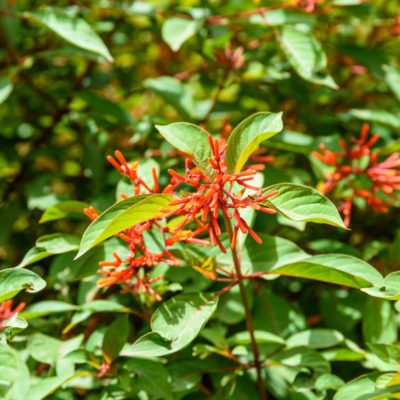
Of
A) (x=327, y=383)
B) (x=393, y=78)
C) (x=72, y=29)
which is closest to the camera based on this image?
(x=327, y=383)

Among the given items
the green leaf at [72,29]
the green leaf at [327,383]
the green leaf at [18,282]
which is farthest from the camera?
the green leaf at [72,29]

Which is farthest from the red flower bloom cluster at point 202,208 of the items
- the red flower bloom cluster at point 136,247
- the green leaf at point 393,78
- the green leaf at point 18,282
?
the green leaf at point 393,78

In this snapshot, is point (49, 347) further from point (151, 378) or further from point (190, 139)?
point (190, 139)

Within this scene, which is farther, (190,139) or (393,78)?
(393,78)

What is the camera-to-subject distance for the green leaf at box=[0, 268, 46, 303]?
81cm

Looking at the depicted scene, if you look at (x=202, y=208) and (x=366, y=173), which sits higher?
(x=202, y=208)

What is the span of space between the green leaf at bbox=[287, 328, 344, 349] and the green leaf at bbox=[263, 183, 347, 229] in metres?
0.40

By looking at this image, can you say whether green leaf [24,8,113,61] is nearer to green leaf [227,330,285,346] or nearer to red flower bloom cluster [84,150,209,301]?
red flower bloom cluster [84,150,209,301]

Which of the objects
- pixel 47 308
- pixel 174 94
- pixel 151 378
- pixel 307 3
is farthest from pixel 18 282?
pixel 307 3

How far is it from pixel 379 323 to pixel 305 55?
2.34 ft

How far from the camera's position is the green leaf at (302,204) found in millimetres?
729

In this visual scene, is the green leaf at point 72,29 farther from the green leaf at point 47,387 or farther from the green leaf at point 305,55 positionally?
the green leaf at point 47,387

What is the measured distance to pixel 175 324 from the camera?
82 centimetres

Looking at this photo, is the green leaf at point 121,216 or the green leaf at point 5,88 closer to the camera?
the green leaf at point 121,216
